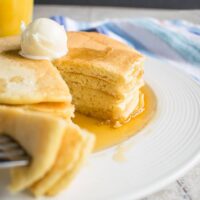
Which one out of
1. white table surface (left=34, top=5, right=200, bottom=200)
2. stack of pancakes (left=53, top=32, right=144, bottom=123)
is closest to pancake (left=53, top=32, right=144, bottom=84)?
stack of pancakes (left=53, top=32, right=144, bottom=123)

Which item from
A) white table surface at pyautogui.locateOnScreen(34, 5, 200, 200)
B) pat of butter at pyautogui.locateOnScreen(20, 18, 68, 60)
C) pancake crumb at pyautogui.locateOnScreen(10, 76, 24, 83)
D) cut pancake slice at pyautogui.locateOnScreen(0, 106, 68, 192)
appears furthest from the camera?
white table surface at pyautogui.locateOnScreen(34, 5, 200, 200)

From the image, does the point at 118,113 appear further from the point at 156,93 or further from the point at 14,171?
the point at 14,171

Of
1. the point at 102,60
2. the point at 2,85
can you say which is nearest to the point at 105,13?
the point at 102,60

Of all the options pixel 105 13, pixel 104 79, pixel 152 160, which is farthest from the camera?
pixel 105 13

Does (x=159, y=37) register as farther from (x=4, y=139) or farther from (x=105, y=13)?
(x=4, y=139)

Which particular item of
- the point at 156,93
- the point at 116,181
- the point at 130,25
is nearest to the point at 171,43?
the point at 130,25

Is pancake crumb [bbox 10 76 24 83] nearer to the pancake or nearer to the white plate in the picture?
the pancake

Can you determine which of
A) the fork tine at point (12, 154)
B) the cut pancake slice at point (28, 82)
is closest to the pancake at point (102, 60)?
the cut pancake slice at point (28, 82)
